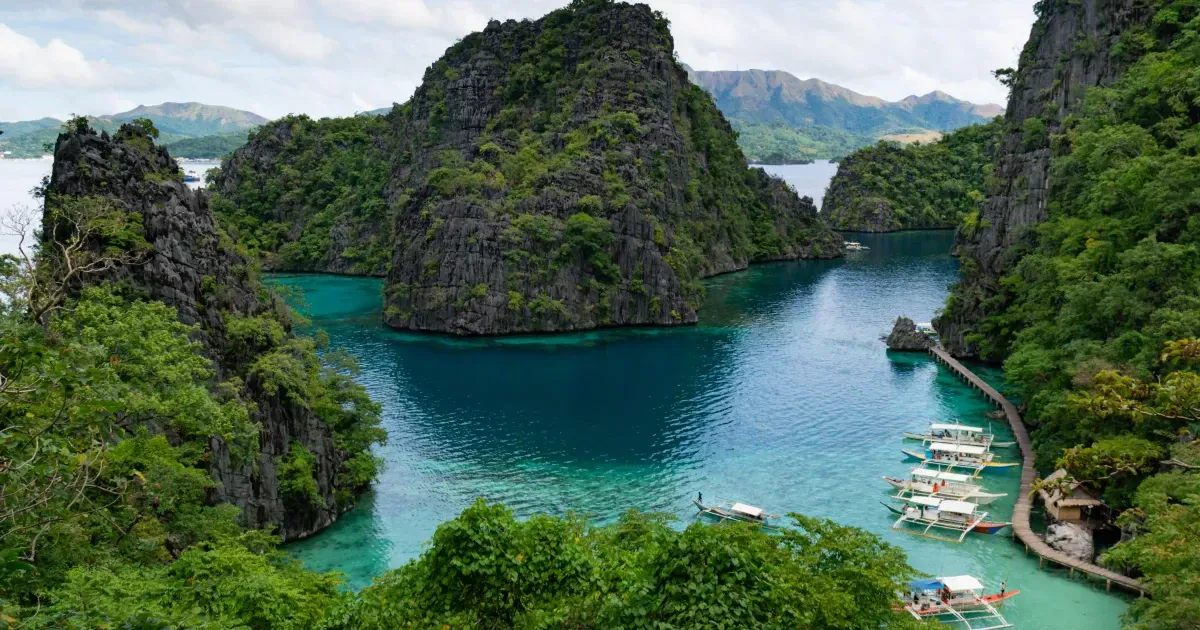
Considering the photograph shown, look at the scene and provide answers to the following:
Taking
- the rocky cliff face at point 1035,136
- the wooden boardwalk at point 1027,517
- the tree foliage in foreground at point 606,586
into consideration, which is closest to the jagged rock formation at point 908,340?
the rocky cliff face at point 1035,136

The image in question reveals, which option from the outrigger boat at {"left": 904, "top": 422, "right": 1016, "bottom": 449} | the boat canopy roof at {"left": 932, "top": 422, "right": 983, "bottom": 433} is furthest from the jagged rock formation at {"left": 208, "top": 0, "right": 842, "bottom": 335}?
the boat canopy roof at {"left": 932, "top": 422, "right": 983, "bottom": 433}

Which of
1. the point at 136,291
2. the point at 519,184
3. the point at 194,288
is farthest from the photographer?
the point at 519,184

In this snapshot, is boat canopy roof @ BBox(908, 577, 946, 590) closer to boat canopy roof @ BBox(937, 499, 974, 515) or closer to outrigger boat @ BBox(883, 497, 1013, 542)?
outrigger boat @ BBox(883, 497, 1013, 542)

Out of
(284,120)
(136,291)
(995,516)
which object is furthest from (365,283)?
(995,516)

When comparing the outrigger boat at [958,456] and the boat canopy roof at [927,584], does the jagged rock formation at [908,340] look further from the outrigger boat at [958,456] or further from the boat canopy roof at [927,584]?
the boat canopy roof at [927,584]

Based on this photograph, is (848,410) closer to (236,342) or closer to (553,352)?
(553,352)

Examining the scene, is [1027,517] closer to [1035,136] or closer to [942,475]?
[942,475]

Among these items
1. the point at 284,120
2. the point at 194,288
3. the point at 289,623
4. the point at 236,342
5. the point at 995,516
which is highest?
the point at 284,120
